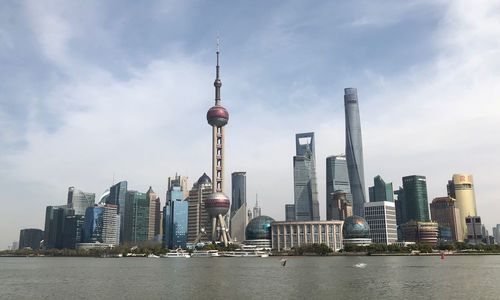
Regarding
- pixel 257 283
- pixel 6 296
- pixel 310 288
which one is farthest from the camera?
pixel 257 283

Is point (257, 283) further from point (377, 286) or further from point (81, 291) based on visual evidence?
point (81, 291)

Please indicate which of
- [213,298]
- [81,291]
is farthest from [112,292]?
[213,298]

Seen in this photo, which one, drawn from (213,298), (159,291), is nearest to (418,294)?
(213,298)

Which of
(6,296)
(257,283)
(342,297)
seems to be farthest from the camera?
(257,283)

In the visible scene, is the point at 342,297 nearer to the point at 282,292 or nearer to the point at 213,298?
the point at 282,292

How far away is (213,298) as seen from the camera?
2987 inches

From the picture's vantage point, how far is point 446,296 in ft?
247

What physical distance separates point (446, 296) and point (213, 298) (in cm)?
3678

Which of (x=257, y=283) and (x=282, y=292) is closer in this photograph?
(x=282, y=292)

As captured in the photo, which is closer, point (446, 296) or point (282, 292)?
point (446, 296)

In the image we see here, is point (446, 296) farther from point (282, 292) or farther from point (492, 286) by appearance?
point (282, 292)

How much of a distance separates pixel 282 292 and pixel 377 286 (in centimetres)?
2005

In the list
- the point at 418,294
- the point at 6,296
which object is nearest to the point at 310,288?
the point at 418,294

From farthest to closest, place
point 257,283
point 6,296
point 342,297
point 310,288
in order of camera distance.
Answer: point 257,283, point 310,288, point 6,296, point 342,297
